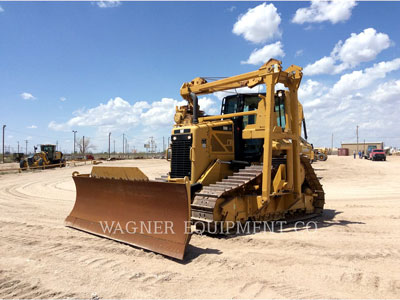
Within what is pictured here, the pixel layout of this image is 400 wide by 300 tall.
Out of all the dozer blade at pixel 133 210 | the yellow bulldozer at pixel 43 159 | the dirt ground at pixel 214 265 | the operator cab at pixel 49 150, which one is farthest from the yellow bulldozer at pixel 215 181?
the operator cab at pixel 49 150

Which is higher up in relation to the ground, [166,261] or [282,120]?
[282,120]

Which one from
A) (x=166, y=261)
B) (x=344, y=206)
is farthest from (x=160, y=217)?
(x=344, y=206)

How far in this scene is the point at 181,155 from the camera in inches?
287

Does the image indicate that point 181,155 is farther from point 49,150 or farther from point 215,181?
point 49,150

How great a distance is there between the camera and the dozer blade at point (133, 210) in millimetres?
5219

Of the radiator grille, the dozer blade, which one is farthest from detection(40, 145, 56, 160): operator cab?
the radiator grille

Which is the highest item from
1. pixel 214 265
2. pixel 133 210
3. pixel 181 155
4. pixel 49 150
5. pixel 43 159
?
pixel 49 150

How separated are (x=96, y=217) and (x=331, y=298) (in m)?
4.94

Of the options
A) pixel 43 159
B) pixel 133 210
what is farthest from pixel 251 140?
pixel 43 159

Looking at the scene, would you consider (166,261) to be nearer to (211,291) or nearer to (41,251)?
(211,291)

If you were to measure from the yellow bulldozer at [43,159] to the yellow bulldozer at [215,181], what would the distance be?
961 inches

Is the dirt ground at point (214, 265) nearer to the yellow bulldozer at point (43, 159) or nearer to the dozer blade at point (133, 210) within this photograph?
the dozer blade at point (133, 210)

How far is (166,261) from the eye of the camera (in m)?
4.79

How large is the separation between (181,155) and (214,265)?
319cm
